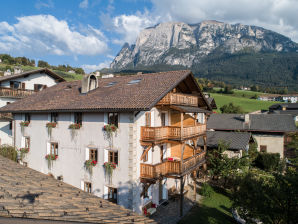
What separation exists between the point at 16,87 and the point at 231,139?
25001 millimetres

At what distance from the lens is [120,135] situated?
13.9 metres

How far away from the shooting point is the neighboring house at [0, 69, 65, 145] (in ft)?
74.7

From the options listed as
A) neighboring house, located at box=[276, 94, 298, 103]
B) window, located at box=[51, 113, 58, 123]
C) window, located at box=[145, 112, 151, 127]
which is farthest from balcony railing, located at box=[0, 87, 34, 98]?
neighboring house, located at box=[276, 94, 298, 103]

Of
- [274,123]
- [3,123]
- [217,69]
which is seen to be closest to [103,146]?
[3,123]

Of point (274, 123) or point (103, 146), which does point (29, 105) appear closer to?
point (103, 146)

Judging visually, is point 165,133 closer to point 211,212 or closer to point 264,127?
point 211,212

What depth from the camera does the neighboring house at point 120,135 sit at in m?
13.6

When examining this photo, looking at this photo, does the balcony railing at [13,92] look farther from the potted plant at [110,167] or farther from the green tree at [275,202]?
the green tree at [275,202]

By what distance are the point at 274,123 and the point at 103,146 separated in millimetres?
28233

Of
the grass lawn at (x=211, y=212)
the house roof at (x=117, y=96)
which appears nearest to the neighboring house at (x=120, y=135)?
the house roof at (x=117, y=96)

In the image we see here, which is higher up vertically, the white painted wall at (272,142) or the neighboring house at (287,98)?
the neighboring house at (287,98)

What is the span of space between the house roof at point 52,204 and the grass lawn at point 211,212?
10067 mm

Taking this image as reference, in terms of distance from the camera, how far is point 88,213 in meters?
5.00

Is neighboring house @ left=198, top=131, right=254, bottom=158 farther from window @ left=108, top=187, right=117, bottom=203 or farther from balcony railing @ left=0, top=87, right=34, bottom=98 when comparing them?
balcony railing @ left=0, top=87, right=34, bottom=98
